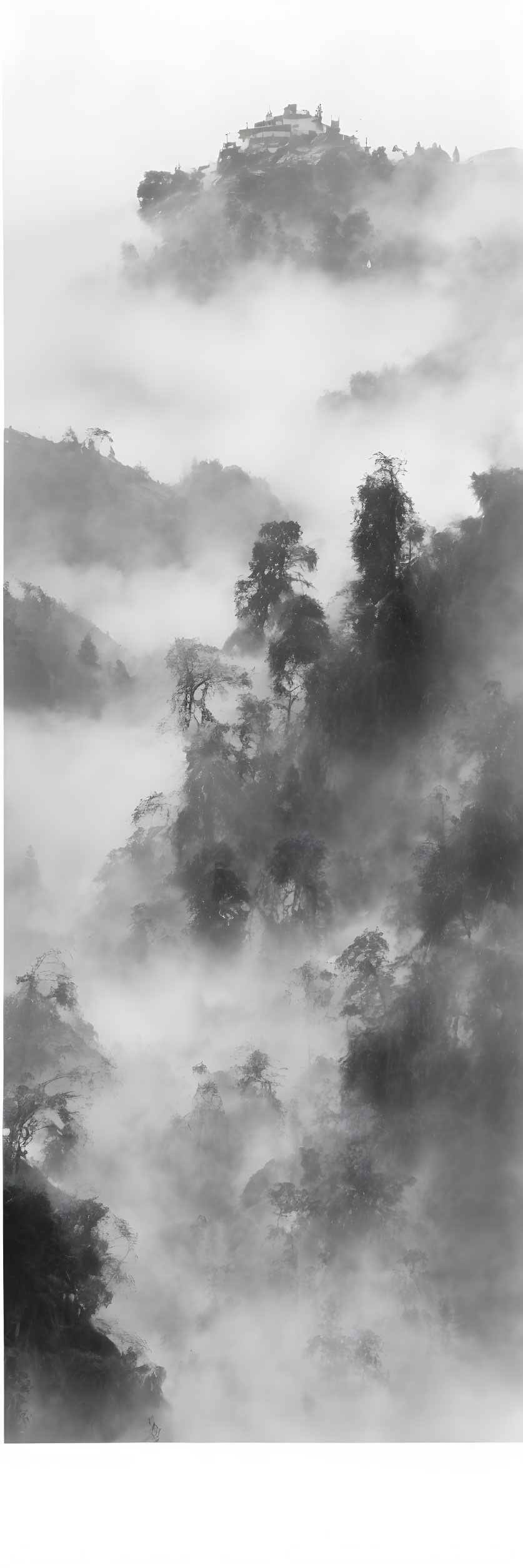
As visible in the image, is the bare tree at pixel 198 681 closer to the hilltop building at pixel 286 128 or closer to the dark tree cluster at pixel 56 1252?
the dark tree cluster at pixel 56 1252

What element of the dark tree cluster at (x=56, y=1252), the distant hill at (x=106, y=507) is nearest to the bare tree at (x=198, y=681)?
the distant hill at (x=106, y=507)

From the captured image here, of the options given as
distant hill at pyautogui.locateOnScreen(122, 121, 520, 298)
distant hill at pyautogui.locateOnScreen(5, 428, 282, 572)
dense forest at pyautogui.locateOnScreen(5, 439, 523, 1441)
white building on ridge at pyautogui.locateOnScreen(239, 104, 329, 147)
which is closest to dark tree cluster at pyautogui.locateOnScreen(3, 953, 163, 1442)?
dense forest at pyautogui.locateOnScreen(5, 439, 523, 1441)

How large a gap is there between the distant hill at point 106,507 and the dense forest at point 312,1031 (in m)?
0.11

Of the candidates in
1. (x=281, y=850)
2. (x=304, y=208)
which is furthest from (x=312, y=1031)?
(x=304, y=208)

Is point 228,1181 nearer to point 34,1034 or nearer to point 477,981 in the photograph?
point 34,1034

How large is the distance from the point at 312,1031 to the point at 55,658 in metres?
1.25

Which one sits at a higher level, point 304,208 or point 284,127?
point 284,127

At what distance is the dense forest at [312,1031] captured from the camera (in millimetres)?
2428

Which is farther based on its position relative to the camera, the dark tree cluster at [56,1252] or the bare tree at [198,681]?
the bare tree at [198,681]

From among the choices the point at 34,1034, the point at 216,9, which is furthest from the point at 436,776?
the point at 216,9

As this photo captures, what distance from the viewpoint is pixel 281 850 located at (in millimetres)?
2535

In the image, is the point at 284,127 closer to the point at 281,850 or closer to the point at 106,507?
the point at 106,507

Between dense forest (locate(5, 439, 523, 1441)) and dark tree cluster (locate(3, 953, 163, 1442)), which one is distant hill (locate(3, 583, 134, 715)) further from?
dark tree cluster (locate(3, 953, 163, 1442))

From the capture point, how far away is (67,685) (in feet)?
8.62
